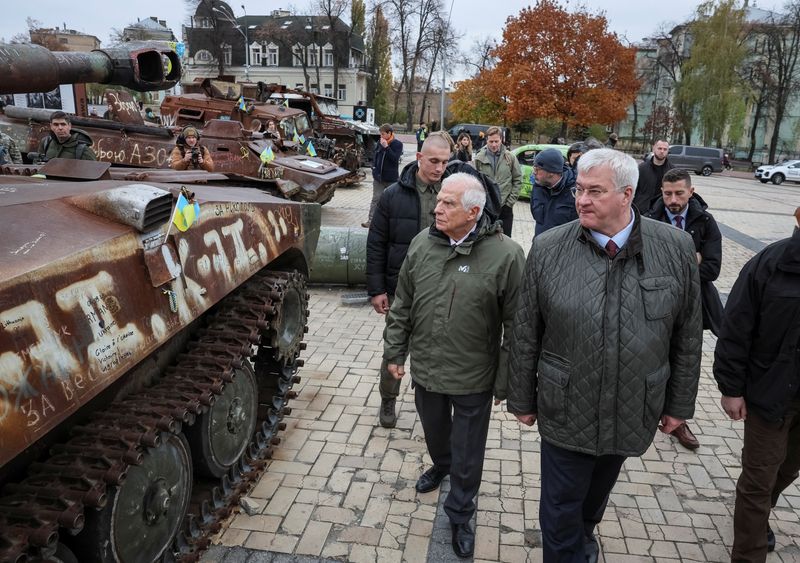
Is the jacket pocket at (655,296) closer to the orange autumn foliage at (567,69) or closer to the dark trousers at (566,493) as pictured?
the dark trousers at (566,493)

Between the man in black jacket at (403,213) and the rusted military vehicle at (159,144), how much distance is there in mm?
4918

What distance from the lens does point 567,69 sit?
Answer: 32.2m

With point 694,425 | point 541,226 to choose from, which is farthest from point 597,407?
point 541,226

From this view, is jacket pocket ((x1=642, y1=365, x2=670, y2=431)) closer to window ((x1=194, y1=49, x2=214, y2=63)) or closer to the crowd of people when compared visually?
the crowd of people

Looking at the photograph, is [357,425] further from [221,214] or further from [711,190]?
[711,190]

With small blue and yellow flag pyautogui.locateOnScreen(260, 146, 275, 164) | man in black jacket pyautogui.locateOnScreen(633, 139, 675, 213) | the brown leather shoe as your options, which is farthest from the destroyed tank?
small blue and yellow flag pyautogui.locateOnScreen(260, 146, 275, 164)

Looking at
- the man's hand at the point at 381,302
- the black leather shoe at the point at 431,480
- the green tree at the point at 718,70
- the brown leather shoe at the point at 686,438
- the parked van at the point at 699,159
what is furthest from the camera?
the green tree at the point at 718,70

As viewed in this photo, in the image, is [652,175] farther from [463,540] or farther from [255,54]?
[255,54]

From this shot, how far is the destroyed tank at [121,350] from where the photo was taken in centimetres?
195

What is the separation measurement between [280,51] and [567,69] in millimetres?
36421

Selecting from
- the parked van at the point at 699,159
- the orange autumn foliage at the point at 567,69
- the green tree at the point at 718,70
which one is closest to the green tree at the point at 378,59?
the orange autumn foliage at the point at 567,69

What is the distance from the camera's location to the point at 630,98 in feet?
109

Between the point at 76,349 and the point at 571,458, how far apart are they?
1.92 m

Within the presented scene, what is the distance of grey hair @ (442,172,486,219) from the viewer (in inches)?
120
